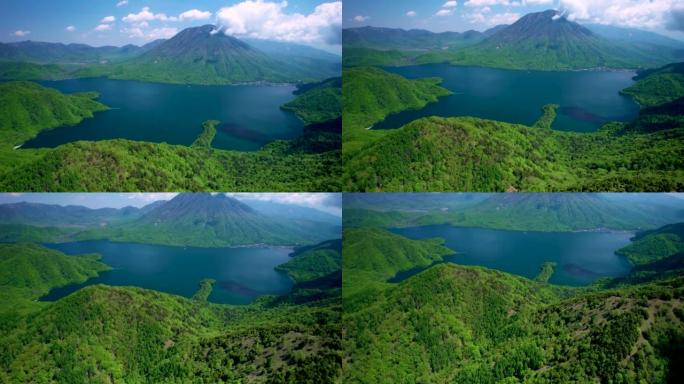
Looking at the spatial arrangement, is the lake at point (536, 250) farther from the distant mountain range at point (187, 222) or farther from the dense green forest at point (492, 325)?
the distant mountain range at point (187, 222)

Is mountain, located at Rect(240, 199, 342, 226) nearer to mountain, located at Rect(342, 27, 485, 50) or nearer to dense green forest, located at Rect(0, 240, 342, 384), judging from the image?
dense green forest, located at Rect(0, 240, 342, 384)

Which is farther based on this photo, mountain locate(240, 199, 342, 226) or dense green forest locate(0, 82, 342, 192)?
mountain locate(240, 199, 342, 226)

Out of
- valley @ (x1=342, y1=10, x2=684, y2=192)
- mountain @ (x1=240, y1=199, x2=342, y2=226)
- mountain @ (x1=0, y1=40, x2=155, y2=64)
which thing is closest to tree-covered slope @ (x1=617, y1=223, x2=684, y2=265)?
valley @ (x1=342, y1=10, x2=684, y2=192)

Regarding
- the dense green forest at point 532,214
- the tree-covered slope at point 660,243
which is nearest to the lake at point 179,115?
the dense green forest at point 532,214

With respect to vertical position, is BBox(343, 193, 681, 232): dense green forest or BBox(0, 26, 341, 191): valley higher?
BBox(0, 26, 341, 191): valley

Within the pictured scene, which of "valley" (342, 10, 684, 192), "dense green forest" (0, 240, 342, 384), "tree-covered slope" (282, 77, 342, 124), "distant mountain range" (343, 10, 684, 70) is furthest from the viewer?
"tree-covered slope" (282, 77, 342, 124)

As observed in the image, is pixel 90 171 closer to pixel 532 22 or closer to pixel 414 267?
pixel 414 267
